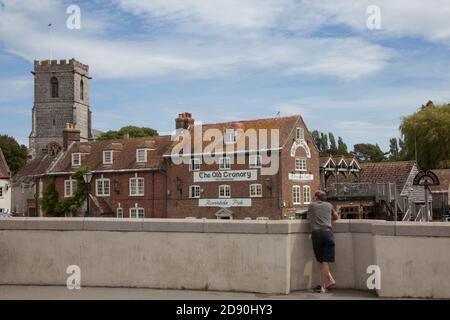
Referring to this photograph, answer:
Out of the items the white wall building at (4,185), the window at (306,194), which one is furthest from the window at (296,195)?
the white wall building at (4,185)

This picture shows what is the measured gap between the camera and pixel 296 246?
27.9ft

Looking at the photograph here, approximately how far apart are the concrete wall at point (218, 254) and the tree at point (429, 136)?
58.2 meters

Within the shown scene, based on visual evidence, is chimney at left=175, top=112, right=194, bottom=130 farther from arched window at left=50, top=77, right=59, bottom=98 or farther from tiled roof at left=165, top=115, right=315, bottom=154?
arched window at left=50, top=77, right=59, bottom=98

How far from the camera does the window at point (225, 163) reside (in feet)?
160

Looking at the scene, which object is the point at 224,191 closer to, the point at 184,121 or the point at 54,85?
the point at 184,121

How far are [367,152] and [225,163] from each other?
307ft

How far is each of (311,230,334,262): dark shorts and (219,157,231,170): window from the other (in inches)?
1584

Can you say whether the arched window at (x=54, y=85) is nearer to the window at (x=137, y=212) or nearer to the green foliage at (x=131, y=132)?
the green foliage at (x=131, y=132)

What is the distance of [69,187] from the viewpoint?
55.6m

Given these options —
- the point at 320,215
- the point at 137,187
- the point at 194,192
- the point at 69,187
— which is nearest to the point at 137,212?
the point at 137,187

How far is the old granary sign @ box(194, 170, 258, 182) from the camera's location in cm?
4750

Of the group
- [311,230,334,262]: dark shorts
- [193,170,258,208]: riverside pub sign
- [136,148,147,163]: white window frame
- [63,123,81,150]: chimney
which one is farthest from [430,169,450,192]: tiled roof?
[311,230,334,262]: dark shorts

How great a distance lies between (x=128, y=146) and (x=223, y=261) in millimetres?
48144
